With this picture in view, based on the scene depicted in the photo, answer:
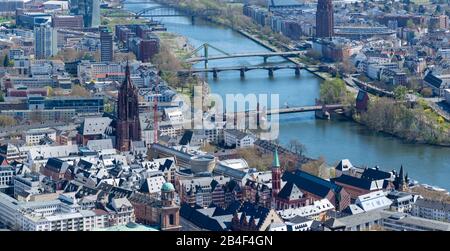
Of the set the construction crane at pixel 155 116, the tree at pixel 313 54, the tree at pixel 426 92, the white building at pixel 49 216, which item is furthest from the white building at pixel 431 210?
the tree at pixel 313 54

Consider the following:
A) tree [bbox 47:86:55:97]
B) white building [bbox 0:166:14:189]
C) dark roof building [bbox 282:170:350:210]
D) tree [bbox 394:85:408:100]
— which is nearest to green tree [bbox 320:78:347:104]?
tree [bbox 394:85:408:100]

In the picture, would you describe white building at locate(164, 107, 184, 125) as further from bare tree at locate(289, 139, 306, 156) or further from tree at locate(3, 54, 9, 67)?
tree at locate(3, 54, 9, 67)

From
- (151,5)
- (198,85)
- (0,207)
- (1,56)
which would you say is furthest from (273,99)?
(151,5)

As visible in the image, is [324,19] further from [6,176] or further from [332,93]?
[6,176]

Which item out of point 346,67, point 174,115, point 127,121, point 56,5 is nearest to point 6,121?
point 174,115
